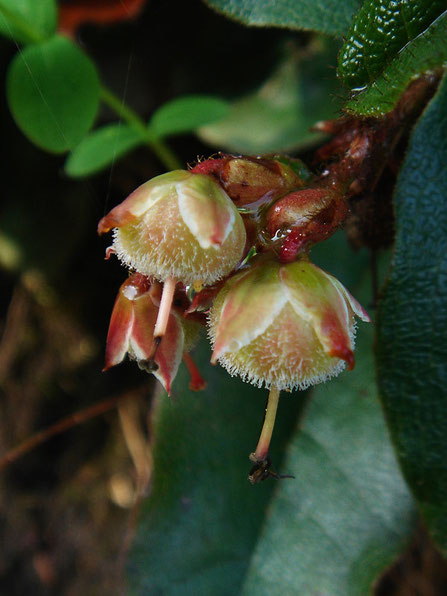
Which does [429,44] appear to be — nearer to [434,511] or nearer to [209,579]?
[434,511]

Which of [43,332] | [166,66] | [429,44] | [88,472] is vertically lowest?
[88,472]

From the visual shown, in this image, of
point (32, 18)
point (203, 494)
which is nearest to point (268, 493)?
point (203, 494)

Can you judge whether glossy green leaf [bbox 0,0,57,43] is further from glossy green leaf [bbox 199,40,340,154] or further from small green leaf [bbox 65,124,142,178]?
glossy green leaf [bbox 199,40,340,154]

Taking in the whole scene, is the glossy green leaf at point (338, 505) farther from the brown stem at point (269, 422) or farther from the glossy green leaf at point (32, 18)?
the glossy green leaf at point (32, 18)

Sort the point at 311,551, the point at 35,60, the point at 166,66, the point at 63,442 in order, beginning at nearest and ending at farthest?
the point at 35,60, the point at 311,551, the point at 166,66, the point at 63,442

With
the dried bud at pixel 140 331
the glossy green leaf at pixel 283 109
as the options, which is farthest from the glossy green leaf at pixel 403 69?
the glossy green leaf at pixel 283 109

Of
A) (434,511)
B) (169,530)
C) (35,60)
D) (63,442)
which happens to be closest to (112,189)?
(35,60)
